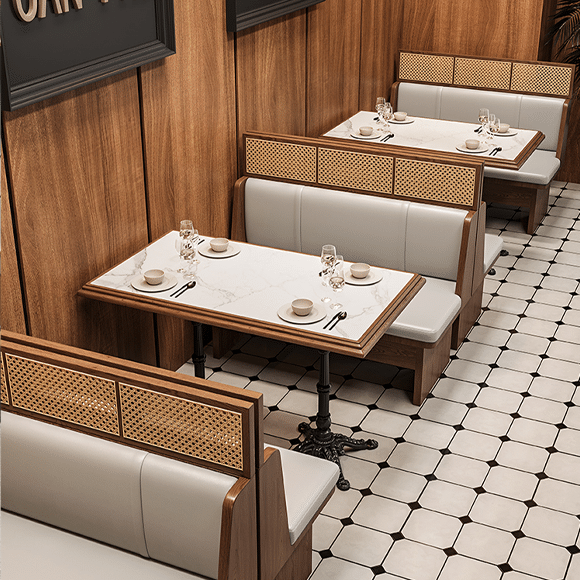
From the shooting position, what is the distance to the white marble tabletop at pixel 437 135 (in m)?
5.48

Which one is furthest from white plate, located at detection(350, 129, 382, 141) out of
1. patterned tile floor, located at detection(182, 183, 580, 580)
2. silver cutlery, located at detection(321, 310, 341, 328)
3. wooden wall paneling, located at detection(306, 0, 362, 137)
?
silver cutlery, located at detection(321, 310, 341, 328)

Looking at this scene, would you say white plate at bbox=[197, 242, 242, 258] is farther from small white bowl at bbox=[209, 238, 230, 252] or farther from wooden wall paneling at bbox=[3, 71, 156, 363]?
wooden wall paneling at bbox=[3, 71, 156, 363]

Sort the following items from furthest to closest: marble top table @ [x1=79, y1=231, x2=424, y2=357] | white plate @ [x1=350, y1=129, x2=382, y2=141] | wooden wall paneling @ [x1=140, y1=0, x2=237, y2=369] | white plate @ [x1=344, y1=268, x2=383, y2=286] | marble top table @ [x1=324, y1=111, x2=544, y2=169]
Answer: white plate @ [x1=350, y1=129, x2=382, y2=141] < marble top table @ [x1=324, y1=111, x2=544, y2=169] < wooden wall paneling @ [x1=140, y1=0, x2=237, y2=369] < white plate @ [x1=344, y1=268, x2=383, y2=286] < marble top table @ [x1=79, y1=231, x2=424, y2=357]

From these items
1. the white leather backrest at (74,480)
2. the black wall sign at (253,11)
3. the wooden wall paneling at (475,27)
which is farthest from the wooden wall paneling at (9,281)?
the wooden wall paneling at (475,27)

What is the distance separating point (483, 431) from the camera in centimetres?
407

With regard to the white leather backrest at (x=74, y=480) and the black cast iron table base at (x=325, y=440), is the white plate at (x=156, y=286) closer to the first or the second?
the black cast iron table base at (x=325, y=440)

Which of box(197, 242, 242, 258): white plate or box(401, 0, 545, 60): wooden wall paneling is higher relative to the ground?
box(401, 0, 545, 60): wooden wall paneling

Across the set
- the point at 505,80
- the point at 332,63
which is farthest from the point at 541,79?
the point at 332,63

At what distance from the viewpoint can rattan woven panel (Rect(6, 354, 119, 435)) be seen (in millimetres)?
2520

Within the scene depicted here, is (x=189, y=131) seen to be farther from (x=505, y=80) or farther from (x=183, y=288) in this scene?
(x=505, y=80)

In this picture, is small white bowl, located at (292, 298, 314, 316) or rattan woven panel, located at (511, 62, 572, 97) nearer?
small white bowl, located at (292, 298, 314, 316)

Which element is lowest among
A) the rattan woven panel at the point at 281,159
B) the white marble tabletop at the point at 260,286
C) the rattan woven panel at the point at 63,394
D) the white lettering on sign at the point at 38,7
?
the white marble tabletop at the point at 260,286

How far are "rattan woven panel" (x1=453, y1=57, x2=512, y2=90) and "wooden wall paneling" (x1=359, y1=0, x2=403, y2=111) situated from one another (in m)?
0.60

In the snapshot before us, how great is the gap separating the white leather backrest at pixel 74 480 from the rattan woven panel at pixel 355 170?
8.54 ft
